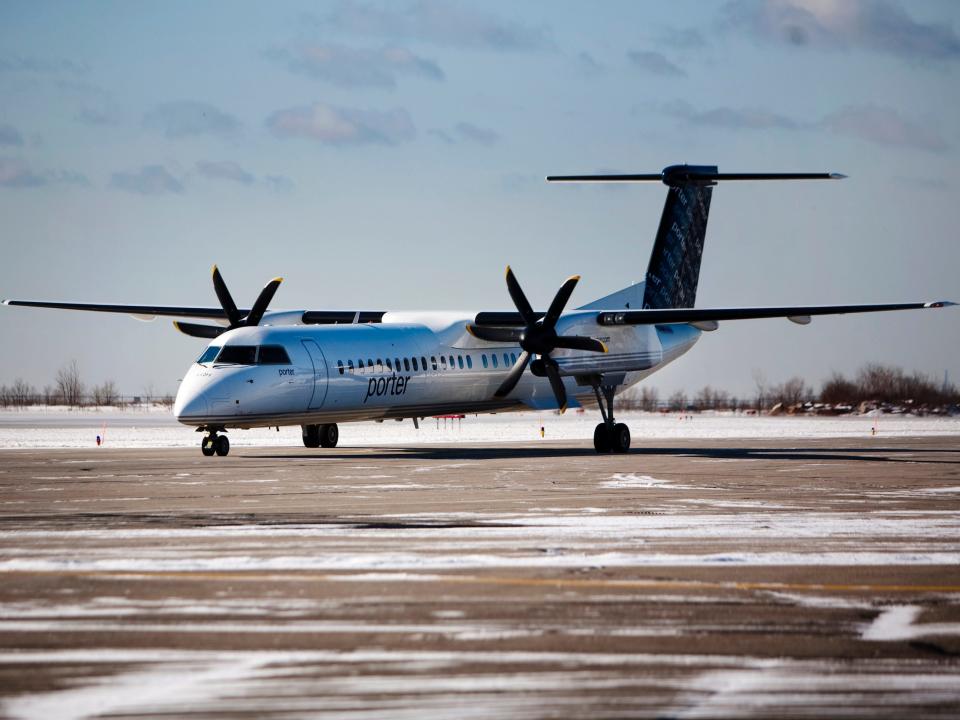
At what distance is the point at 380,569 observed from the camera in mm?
10430

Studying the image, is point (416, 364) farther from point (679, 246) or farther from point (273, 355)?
point (679, 246)

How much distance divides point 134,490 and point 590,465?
411 inches

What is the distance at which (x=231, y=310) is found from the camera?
3412cm

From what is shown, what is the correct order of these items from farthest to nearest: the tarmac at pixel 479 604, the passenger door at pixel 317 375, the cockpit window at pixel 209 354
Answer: the passenger door at pixel 317 375 → the cockpit window at pixel 209 354 → the tarmac at pixel 479 604

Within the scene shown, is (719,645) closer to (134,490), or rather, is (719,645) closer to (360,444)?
(134,490)

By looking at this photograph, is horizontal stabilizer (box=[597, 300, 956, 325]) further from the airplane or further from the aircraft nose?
the aircraft nose

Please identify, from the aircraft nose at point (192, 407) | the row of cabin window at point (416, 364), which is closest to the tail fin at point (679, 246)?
the row of cabin window at point (416, 364)

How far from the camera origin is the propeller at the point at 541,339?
3238 centimetres

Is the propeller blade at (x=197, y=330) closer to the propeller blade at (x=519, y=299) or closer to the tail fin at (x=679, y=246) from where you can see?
the propeller blade at (x=519, y=299)

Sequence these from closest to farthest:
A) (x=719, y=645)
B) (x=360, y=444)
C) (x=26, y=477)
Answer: (x=719, y=645) < (x=26, y=477) < (x=360, y=444)

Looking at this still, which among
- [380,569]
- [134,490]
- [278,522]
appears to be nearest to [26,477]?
[134,490]

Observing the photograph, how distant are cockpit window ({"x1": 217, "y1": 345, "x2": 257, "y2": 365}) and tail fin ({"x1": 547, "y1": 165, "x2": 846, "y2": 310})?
1497 centimetres

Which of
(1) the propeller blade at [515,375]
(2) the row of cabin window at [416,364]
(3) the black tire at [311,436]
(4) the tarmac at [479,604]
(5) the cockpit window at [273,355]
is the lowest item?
(4) the tarmac at [479,604]

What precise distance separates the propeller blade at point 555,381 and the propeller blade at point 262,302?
7.46 metres
